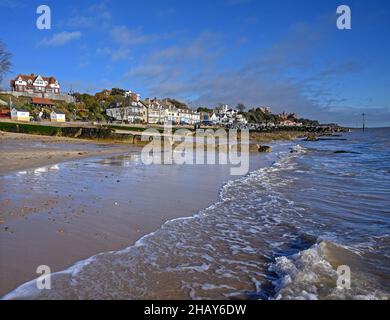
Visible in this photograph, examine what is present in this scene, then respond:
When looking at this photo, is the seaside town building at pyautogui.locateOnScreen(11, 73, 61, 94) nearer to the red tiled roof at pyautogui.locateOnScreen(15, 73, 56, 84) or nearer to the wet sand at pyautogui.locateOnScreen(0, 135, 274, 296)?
the red tiled roof at pyautogui.locateOnScreen(15, 73, 56, 84)

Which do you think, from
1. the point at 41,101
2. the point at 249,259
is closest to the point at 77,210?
the point at 249,259

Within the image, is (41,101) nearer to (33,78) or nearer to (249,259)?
(33,78)

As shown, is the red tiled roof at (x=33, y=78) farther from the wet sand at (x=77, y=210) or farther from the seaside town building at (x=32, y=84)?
the wet sand at (x=77, y=210)

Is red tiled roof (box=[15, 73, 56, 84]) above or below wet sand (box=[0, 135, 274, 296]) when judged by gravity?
above

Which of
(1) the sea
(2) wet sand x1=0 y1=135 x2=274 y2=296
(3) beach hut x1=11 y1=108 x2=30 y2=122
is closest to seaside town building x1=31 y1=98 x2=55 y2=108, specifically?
(3) beach hut x1=11 y1=108 x2=30 y2=122

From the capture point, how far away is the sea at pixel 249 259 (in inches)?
154

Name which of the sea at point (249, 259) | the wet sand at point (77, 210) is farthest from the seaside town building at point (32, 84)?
the sea at point (249, 259)

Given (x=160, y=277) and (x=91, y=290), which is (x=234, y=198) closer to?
(x=160, y=277)

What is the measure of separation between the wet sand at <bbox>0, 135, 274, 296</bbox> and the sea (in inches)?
16.1

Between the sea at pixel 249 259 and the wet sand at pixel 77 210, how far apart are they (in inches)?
16.1

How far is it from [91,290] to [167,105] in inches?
A: 4414

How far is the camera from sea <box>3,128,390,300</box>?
3908mm

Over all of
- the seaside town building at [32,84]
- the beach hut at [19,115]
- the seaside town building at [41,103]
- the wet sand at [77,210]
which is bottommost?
the wet sand at [77,210]
